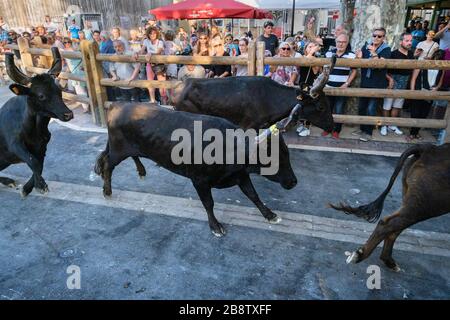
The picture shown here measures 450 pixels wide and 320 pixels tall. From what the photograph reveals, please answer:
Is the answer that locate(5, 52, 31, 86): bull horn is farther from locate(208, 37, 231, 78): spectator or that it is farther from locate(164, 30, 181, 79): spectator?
locate(164, 30, 181, 79): spectator

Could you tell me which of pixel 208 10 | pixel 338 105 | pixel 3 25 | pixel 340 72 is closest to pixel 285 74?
pixel 340 72

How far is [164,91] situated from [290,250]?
6246 mm

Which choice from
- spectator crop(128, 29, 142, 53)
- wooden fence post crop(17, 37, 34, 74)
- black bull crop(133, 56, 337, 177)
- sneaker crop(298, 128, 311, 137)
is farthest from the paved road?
wooden fence post crop(17, 37, 34, 74)

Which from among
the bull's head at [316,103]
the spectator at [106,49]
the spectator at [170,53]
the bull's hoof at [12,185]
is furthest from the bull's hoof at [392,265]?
the spectator at [106,49]

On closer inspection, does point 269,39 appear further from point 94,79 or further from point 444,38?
point 444,38

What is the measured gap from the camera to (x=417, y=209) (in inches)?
115

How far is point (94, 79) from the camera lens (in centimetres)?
745

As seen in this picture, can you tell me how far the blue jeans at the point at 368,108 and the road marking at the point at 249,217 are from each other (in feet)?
10.9

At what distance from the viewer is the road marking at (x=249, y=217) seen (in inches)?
147

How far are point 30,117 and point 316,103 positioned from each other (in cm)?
429

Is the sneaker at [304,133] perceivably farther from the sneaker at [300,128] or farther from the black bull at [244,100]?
the black bull at [244,100]

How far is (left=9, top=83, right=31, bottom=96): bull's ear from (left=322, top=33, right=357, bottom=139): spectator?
5.25 meters

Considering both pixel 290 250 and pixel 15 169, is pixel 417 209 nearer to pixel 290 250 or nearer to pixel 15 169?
pixel 290 250

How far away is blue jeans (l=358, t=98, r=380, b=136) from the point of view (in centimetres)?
681
